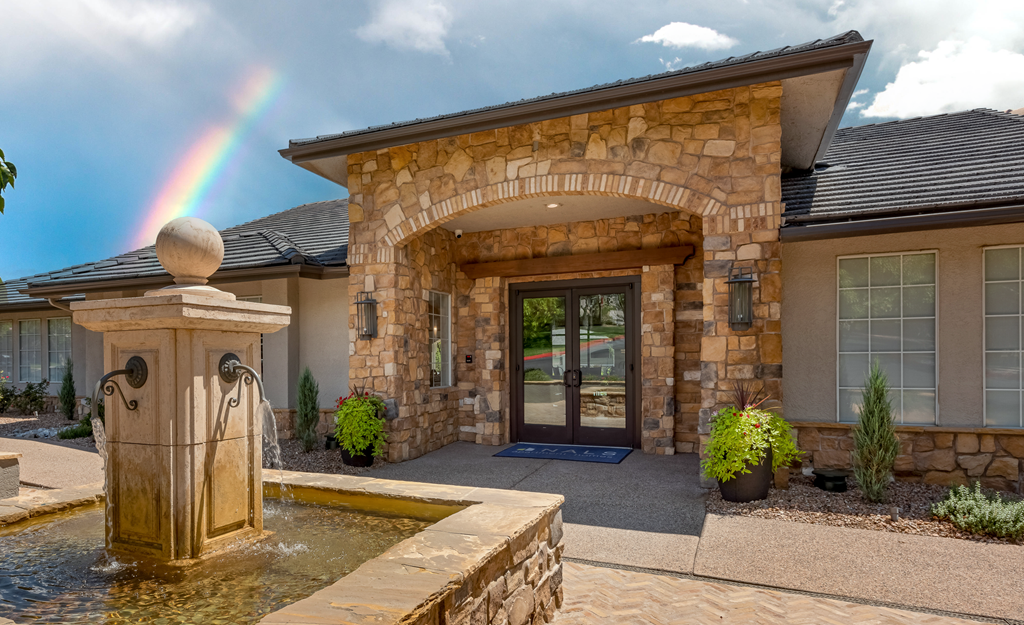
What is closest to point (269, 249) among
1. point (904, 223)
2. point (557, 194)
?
point (557, 194)

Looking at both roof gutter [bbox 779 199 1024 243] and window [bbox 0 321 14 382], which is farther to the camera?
window [bbox 0 321 14 382]

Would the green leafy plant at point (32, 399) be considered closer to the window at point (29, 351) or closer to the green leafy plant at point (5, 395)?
the green leafy plant at point (5, 395)

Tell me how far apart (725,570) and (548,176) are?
13.4ft

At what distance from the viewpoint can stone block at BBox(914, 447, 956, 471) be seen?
5.60 meters

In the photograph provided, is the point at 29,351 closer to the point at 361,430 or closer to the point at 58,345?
the point at 58,345

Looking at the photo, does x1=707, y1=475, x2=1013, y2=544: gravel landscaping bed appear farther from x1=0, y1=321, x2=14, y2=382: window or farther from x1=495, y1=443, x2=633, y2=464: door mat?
x1=0, y1=321, x2=14, y2=382: window

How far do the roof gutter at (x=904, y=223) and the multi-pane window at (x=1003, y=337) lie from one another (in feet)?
2.54

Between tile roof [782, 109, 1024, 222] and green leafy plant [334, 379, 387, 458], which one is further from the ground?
tile roof [782, 109, 1024, 222]

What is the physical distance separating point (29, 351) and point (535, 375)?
11759 millimetres

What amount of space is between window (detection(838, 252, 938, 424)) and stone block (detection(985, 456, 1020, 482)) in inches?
23.4

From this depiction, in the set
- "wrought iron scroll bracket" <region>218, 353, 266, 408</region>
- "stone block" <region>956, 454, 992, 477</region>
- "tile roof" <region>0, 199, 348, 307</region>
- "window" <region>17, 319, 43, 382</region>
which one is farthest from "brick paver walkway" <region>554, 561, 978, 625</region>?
"window" <region>17, 319, 43, 382</region>

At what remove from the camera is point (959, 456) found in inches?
220

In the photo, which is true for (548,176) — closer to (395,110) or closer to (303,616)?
(303,616)

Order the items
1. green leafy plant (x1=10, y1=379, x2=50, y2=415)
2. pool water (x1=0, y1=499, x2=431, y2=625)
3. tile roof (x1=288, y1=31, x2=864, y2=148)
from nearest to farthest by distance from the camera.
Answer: pool water (x1=0, y1=499, x2=431, y2=625) → tile roof (x1=288, y1=31, x2=864, y2=148) → green leafy plant (x1=10, y1=379, x2=50, y2=415)
